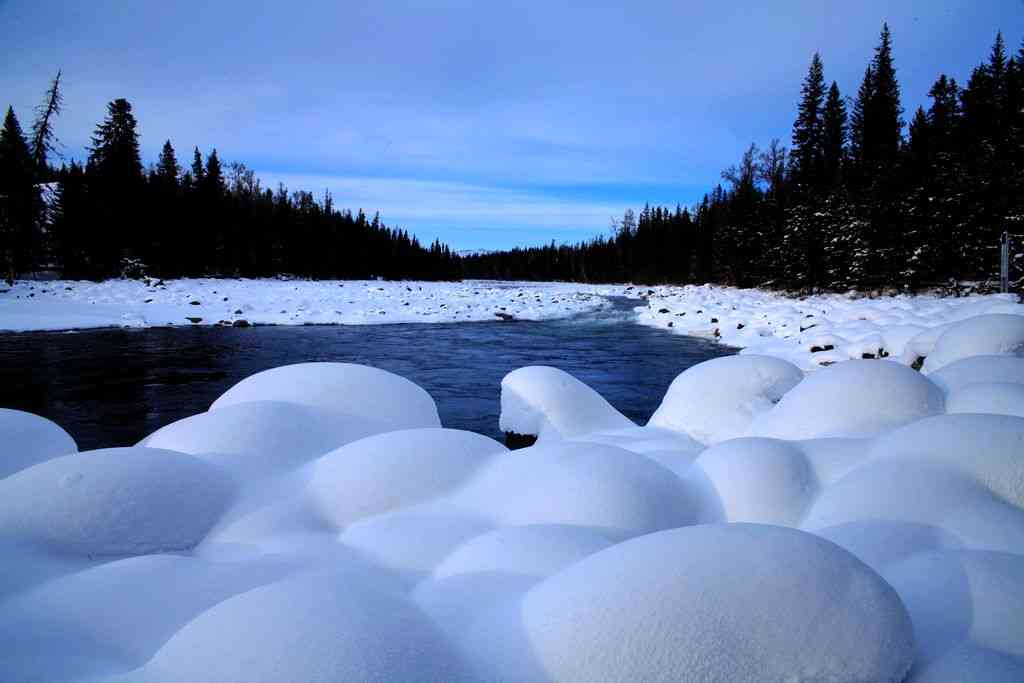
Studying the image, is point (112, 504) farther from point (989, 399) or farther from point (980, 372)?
point (980, 372)

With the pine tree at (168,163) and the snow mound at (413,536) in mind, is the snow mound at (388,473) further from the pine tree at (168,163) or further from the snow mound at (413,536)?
the pine tree at (168,163)

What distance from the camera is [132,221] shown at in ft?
96.8

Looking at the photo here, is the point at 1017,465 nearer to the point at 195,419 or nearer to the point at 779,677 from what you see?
the point at 779,677

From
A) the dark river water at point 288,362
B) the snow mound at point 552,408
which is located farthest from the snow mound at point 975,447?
the dark river water at point 288,362

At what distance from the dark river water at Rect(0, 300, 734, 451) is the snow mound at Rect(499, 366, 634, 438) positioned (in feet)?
3.39

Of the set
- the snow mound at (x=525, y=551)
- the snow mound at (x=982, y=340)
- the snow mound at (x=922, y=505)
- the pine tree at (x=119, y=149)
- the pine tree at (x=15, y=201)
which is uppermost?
the pine tree at (x=119, y=149)

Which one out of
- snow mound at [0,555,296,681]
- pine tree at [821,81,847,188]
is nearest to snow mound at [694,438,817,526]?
snow mound at [0,555,296,681]

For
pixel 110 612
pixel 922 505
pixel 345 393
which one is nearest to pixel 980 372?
pixel 922 505

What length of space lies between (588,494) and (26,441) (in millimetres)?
3129

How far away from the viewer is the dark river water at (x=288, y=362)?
660 cm

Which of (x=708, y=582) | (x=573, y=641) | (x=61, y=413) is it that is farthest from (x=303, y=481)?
(x=61, y=413)

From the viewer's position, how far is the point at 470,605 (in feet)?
5.31

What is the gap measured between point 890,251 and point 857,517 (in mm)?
20923

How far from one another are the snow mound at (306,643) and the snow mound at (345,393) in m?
2.10
